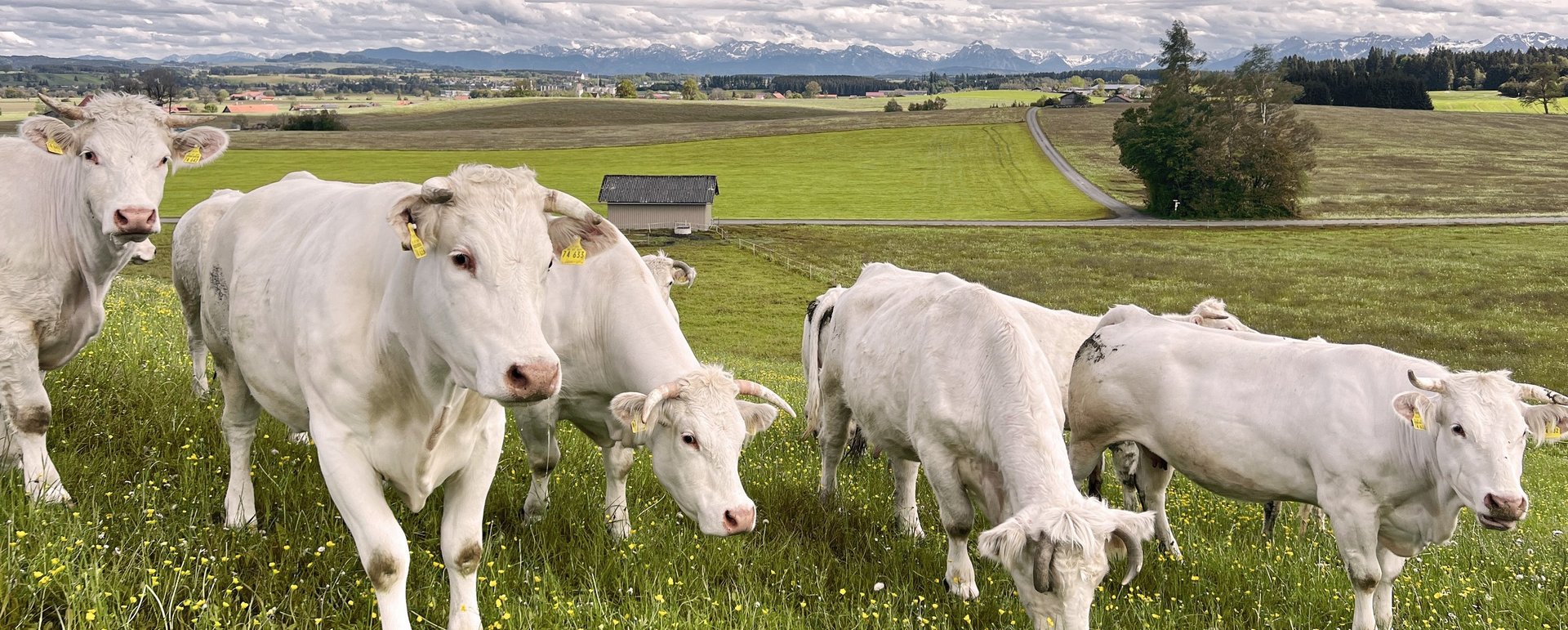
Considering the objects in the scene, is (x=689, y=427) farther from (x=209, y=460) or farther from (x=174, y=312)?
(x=174, y=312)

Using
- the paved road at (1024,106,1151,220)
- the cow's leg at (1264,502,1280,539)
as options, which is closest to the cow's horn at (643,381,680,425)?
the cow's leg at (1264,502,1280,539)

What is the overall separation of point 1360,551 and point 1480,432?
3.76 ft

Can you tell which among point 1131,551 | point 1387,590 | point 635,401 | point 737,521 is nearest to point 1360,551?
point 1387,590

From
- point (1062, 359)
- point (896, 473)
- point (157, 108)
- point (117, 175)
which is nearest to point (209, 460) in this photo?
point (117, 175)

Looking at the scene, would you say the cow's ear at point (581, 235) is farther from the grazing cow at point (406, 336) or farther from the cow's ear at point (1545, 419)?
the cow's ear at point (1545, 419)

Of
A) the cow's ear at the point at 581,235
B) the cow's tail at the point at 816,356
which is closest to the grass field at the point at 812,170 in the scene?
the cow's tail at the point at 816,356

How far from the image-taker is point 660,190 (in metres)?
68.6

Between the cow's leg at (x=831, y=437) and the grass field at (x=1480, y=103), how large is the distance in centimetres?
14824

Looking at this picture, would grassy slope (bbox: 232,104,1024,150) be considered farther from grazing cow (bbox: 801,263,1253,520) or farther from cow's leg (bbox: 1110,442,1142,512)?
cow's leg (bbox: 1110,442,1142,512)

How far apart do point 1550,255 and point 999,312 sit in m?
61.7

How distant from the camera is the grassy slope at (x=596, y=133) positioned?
108562mm

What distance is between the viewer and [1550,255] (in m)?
54.6

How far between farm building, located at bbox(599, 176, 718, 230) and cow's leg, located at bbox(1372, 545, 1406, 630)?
200 ft

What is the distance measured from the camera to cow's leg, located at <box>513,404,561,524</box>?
24.2 feet
